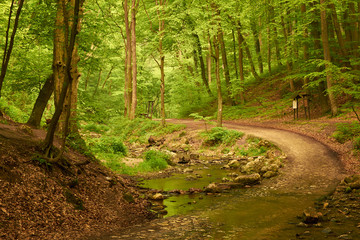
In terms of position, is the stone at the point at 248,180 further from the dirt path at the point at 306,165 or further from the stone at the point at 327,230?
the stone at the point at 327,230

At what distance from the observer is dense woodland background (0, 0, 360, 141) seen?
799 centimetres

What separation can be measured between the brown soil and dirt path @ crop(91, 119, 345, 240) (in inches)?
28.0

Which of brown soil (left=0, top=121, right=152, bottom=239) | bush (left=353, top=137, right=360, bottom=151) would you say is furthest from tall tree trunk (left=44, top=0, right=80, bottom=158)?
bush (left=353, top=137, right=360, bottom=151)

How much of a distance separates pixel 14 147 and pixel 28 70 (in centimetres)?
497

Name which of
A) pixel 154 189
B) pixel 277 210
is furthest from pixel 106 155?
pixel 277 210

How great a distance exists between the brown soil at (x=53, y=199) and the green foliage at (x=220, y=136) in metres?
10.8

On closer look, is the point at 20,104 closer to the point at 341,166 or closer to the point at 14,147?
the point at 14,147

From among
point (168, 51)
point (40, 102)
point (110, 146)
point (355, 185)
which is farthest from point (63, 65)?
point (168, 51)

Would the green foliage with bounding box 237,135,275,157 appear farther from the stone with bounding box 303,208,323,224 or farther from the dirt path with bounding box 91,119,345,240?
the stone with bounding box 303,208,323,224

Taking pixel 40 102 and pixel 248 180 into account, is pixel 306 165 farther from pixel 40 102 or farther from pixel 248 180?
pixel 40 102

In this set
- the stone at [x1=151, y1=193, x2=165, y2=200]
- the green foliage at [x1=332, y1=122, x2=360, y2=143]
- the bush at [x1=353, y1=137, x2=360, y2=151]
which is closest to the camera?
the stone at [x1=151, y1=193, x2=165, y2=200]

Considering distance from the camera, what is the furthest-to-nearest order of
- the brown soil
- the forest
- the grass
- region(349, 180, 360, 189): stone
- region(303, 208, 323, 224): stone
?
1. the grass
2. region(349, 180, 360, 189): stone
3. the forest
4. region(303, 208, 323, 224): stone
5. the brown soil

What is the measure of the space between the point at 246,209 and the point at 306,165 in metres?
5.87

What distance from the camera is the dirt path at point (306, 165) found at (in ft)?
31.5
